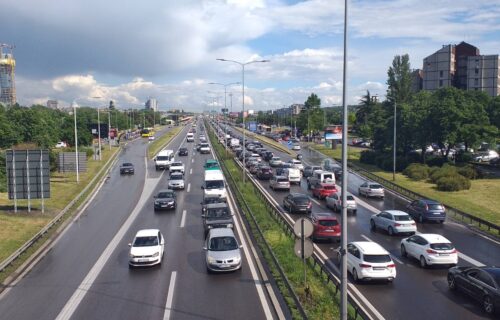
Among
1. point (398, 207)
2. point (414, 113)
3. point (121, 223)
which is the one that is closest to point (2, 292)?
point (121, 223)

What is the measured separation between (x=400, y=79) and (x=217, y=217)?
77.7 meters

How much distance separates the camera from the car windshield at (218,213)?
2667 cm

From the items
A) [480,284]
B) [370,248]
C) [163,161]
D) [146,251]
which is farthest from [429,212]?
[163,161]

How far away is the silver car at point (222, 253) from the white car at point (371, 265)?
4.57 meters

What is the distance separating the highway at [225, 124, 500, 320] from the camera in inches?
607

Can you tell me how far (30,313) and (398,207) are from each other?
27174 millimetres

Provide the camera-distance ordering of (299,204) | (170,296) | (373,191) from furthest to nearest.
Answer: (373,191), (299,204), (170,296)

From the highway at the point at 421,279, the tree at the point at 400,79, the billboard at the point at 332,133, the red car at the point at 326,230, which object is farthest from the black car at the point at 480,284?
the tree at the point at 400,79

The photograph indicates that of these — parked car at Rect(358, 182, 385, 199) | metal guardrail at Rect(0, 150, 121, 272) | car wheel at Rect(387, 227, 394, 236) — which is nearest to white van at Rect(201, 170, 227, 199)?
metal guardrail at Rect(0, 150, 121, 272)

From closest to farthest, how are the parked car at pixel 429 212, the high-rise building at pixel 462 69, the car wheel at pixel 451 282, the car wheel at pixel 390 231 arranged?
the car wheel at pixel 451 282 < the car wheel at pixel 390 231 < the parked car at pixel 429 212 < the high-rise building at pixel 462 69

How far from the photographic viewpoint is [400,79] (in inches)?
3752

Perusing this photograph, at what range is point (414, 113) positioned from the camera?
6303 centimetres

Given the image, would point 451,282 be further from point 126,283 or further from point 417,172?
point 417,172

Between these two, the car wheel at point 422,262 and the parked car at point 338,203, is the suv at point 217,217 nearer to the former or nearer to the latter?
the parked car at point 338,203
